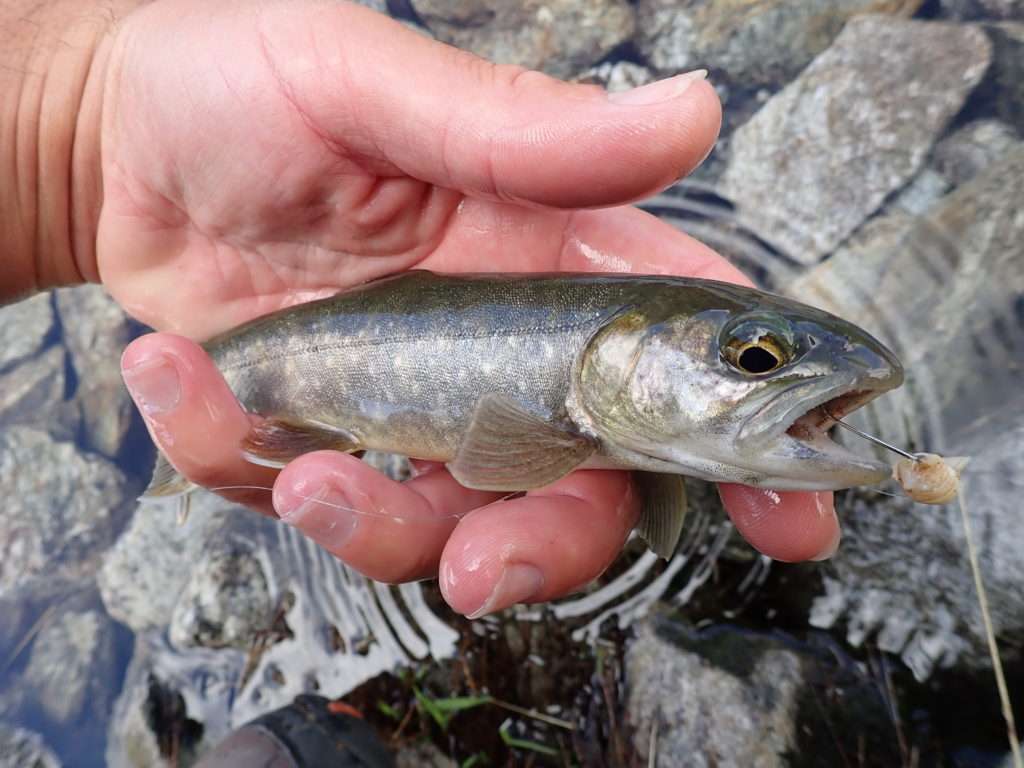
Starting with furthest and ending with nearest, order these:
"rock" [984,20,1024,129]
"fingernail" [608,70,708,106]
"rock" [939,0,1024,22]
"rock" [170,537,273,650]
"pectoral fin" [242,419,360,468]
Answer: "rock" [939,0,1024,22] → "rock" [984,20,1024,129] → "rock" [170,537,273,650] → "pectoral fin" [242,419,360,468] → "fingernail" [608,70,708,106]

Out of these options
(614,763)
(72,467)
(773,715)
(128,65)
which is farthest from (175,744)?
(128,65)

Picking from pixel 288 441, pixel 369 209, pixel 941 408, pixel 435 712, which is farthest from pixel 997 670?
pixel 369 209

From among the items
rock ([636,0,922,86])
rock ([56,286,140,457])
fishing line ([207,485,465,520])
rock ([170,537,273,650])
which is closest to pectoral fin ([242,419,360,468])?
fishing line ([207,485,465,520])

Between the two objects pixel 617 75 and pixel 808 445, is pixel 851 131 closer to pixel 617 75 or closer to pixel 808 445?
pixel 617 75

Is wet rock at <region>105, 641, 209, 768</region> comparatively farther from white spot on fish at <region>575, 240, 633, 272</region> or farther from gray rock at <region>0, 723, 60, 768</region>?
white spot on fish at <region>575, 240, 633, 272</region>

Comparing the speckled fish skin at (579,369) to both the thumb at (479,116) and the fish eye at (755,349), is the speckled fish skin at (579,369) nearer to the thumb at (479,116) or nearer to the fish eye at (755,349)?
the fish eye at (755,349)

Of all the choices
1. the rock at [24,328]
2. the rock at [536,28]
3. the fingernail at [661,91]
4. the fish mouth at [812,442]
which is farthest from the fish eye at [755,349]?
the rock at [24,328]
